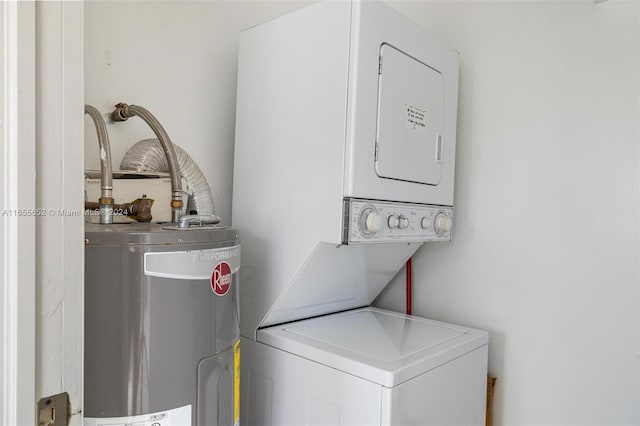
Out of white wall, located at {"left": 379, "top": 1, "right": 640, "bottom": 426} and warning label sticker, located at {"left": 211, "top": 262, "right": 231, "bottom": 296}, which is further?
white wall, located at {"left": 379, "top": 1, "right": 640, "bottom": 426}

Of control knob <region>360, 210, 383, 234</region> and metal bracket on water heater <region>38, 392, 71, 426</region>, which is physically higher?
control knob <region>360, 210, 383, 234</region>

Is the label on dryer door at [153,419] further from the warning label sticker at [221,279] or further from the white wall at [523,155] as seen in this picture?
the white wall at [523,155]

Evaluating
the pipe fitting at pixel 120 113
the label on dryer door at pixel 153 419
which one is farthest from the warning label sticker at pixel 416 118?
the label on dryer door at pixel 153 419

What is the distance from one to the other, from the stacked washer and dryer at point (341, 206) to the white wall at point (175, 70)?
0.21 meters

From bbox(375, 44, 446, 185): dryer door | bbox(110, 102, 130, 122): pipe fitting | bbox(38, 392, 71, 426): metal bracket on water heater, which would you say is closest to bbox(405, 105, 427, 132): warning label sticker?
bbox(375, 44, 446, 185): dryer door

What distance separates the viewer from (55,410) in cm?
85

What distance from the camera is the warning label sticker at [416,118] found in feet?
5.99

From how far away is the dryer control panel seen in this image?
63.9 inches

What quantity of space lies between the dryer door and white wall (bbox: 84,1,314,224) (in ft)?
2.86

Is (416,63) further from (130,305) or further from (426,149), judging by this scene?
(130,305)

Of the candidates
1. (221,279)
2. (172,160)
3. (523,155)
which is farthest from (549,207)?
(172,160)

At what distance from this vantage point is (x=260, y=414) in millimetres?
1903

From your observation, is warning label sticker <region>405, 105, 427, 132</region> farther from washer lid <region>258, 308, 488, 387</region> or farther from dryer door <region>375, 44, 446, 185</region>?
washer lid <region>258, 308, 488, 387</region>

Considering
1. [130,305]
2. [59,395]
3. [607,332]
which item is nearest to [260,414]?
[130,305]
